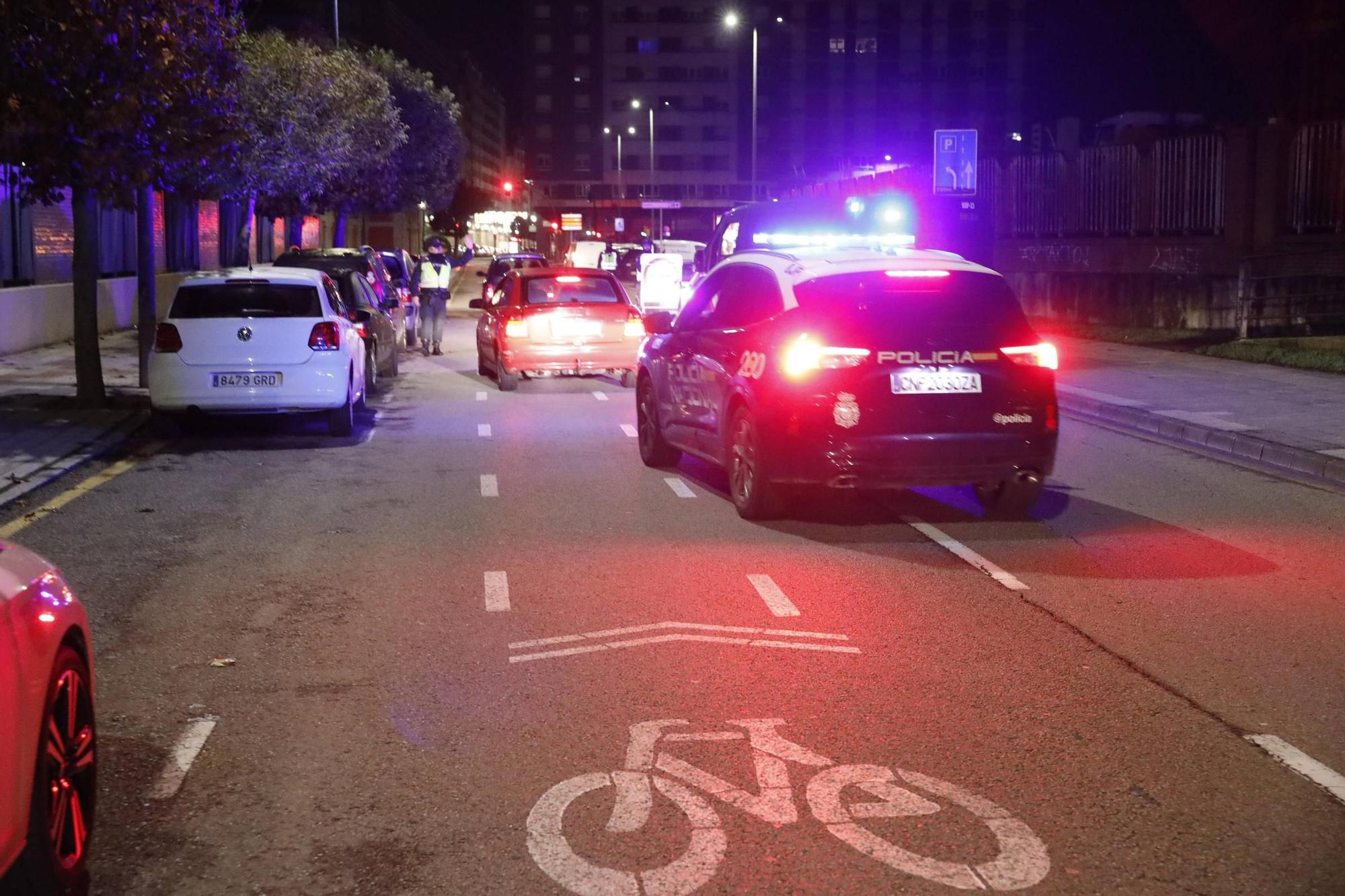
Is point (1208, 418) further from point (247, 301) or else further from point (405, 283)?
point (405, 283)

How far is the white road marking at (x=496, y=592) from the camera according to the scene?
7.77 m

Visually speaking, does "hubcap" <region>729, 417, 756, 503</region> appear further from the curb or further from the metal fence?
the metal fence

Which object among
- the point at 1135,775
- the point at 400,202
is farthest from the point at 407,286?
the point at 400,202

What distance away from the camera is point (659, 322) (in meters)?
12.4

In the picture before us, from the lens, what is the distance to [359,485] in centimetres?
1212

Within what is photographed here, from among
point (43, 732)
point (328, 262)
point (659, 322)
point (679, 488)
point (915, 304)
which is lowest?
point (679, 488)

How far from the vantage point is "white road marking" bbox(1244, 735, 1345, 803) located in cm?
504

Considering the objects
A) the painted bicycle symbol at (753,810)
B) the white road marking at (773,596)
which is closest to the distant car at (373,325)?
the white road marking at (773,596)

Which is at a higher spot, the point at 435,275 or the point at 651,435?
the point at 435,275

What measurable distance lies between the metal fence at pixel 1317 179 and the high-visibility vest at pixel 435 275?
14722 mm

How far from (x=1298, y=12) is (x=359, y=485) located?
118ft

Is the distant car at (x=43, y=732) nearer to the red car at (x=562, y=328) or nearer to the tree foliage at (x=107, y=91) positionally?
the tree foliage at (x=107, y=91)

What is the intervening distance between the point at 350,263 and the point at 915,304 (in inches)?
590

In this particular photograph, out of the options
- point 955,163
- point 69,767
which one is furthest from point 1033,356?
point 955,163
